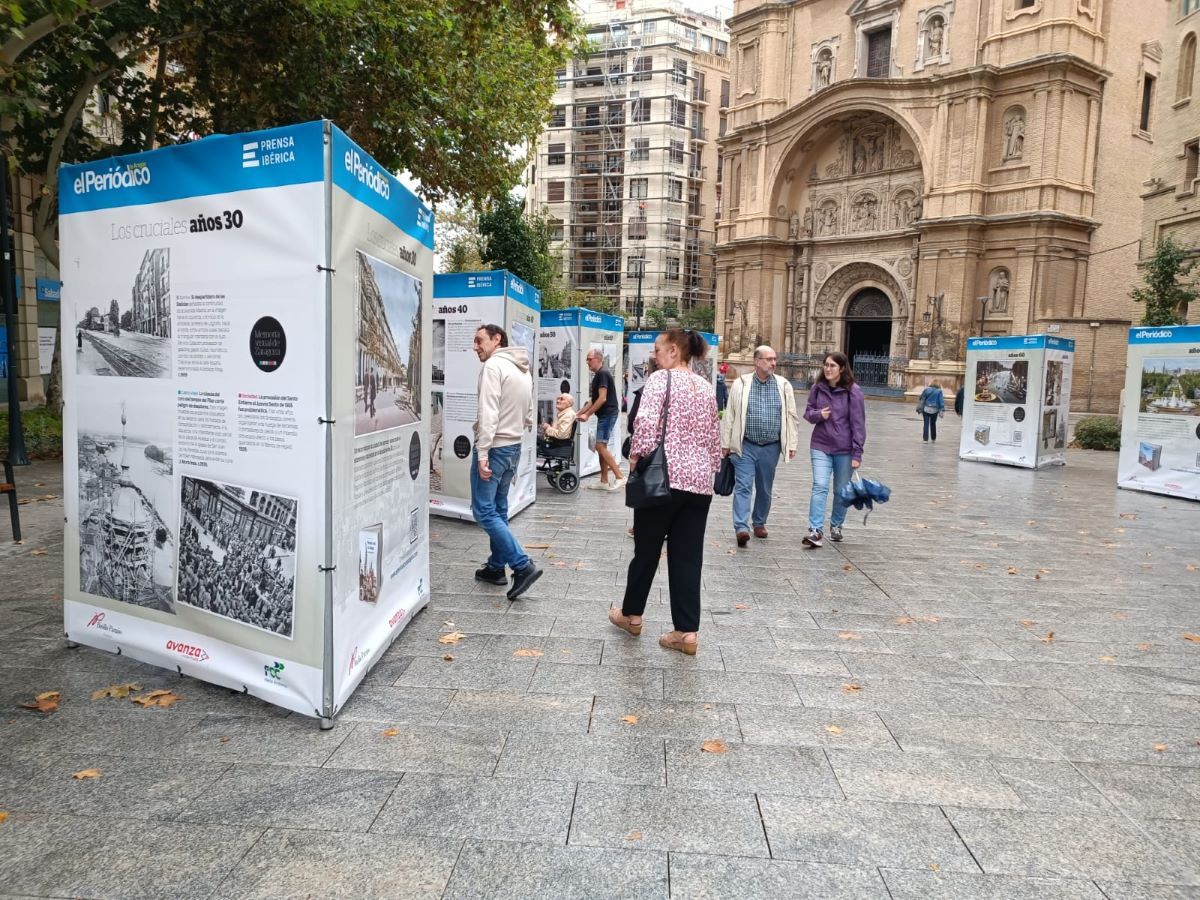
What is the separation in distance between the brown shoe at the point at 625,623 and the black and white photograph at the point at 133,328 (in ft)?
9.39

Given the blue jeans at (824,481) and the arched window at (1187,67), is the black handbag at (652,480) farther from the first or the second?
the arched window at (1187,67)

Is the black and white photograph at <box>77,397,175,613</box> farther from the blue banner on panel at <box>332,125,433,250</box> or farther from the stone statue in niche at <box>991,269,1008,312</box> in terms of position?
the stone statue in niche at <box>991,269,1008,312</box>

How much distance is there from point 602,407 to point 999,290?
36.1 meters

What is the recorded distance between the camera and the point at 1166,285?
2272 cm

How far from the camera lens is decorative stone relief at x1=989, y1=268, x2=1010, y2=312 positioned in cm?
4134

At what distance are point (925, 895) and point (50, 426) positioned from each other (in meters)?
15.4

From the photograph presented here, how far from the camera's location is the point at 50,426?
14.2 m

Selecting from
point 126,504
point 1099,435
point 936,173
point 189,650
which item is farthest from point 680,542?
point 936,173

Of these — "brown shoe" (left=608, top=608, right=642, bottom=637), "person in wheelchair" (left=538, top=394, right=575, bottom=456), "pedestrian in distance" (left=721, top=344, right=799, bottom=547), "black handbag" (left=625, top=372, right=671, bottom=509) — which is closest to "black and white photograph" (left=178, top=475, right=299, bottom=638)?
"black handbag" (left=625, top=372, right=671, bottom=509)

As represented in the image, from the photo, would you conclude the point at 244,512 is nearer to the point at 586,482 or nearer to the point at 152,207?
the point at 152,207

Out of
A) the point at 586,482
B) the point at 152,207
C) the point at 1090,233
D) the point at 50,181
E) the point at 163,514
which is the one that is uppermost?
the point at 1090,233

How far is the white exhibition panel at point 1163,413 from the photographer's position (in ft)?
40.9

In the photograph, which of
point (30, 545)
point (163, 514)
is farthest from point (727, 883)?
point (30, 545)

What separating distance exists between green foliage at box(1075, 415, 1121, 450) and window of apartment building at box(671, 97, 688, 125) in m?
53.5
